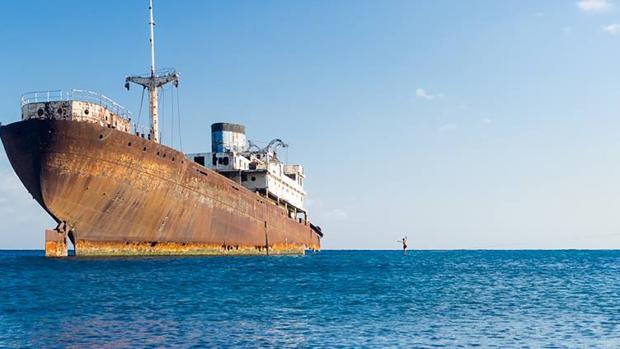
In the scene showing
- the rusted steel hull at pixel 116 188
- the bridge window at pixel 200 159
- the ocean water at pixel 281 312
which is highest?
the bridge window at pixel 200 159

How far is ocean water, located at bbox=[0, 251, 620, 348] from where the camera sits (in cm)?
1552

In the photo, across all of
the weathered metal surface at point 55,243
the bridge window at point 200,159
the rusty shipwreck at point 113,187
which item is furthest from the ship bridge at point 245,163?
the weathered metal surface at point 55,243

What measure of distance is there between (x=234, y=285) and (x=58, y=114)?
17.2 meters

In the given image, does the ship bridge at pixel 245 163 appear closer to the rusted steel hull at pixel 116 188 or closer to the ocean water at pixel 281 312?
the rusted steel hull at pixel 116 188

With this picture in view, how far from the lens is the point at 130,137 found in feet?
126

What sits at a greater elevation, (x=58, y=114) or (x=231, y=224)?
(x=58, y=114)

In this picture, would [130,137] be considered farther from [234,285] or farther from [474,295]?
[474,295]

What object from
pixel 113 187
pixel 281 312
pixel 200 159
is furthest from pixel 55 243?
pixel 281 312

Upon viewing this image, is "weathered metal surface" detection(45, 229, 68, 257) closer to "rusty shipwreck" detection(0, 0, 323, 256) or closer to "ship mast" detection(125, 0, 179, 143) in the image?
"rusty shipwreck" detection(0, 0, 323, 256)

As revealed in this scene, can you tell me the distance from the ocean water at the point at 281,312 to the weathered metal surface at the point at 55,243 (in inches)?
230

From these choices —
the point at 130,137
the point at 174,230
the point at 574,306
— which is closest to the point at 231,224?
the point at 174,230

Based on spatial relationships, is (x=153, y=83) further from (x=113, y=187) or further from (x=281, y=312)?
(x=281, y=312)

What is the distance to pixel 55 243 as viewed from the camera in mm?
39938

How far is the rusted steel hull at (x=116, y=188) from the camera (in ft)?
120
